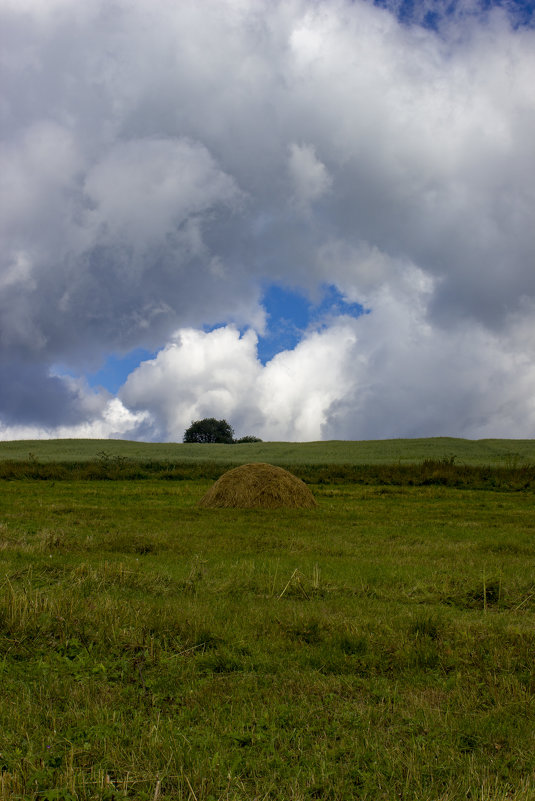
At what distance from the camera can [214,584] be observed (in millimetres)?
8852

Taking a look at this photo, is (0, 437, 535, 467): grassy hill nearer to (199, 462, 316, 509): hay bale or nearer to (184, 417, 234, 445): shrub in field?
(199, 462, 316, 509): hay bale

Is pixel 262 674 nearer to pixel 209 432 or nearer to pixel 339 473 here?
pixel 339 473

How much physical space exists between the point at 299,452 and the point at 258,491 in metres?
31.3

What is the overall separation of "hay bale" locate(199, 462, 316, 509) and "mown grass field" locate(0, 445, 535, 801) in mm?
8858

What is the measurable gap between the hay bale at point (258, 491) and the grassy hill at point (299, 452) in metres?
20.1

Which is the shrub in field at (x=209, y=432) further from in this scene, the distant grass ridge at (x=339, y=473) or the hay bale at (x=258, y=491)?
the hay bale at (x=258, y=491)

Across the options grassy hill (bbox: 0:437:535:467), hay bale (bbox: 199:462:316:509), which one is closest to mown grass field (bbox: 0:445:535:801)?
hay bale (bbox: 199:462:316:509)

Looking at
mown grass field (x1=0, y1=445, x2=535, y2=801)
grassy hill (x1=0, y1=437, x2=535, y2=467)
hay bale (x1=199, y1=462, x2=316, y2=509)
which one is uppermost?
grassy hill (x1=0, y1=437, x2=535, y2=467)

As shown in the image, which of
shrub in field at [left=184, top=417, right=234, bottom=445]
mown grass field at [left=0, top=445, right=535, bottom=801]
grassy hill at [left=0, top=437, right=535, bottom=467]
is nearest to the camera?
mown grass field at [left=0, top=445, right=535, bottom=801]

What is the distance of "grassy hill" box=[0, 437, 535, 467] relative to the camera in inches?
1727

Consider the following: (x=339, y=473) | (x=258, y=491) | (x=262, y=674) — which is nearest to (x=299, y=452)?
(x=339, y=473)

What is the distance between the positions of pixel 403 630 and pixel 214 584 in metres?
3.16

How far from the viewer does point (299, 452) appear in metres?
52.4

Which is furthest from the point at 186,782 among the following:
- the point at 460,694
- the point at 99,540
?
the point at 99,540
